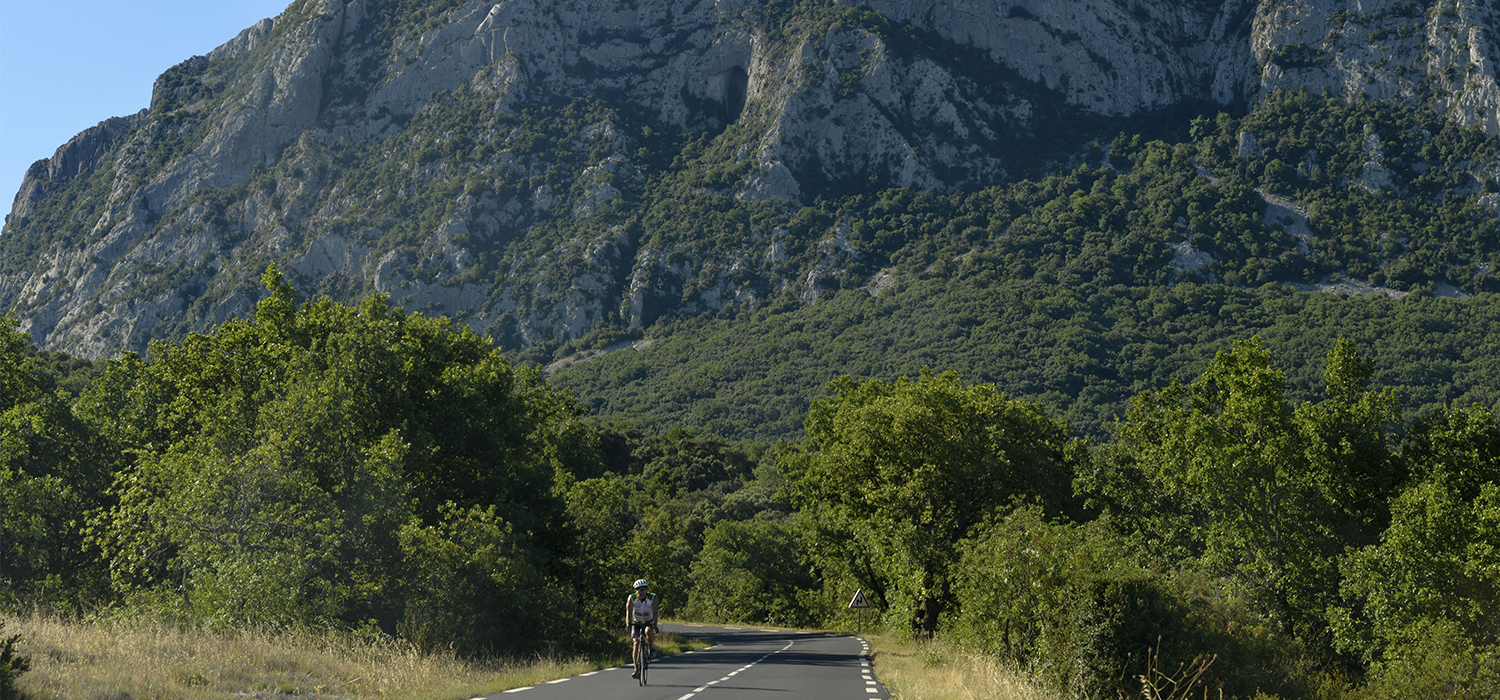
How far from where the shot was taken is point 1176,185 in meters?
168

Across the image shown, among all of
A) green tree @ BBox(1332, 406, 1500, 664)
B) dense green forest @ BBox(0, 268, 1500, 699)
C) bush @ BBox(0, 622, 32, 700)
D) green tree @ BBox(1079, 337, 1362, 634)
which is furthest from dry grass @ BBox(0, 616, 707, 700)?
green tree @ BBox(1079, 337, 1362, 634)

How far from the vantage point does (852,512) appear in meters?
36.3

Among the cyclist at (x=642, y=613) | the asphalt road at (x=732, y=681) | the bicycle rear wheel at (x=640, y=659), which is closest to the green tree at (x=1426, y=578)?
the asphalt road at (x=732, y=681)

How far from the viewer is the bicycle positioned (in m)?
17.2

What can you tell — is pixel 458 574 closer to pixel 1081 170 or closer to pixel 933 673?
pixel 933 673

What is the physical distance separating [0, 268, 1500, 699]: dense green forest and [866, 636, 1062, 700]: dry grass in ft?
2.30

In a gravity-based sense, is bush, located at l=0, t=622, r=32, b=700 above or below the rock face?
below

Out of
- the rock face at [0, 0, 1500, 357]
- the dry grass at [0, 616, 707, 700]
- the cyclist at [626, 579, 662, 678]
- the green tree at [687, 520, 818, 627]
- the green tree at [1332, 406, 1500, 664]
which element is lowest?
the green tree at [687, 520, 818, 627]

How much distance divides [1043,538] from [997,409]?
18148 millimetres

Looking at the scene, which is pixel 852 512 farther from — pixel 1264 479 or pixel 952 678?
pixel 952 678

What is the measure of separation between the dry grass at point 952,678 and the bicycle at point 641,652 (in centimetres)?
434

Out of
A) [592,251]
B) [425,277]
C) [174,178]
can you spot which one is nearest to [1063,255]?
[592,251]

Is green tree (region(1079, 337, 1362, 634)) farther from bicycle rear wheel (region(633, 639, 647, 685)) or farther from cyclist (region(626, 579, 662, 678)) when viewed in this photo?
bicycle rear wheel (region(633, 639, 647, 685))

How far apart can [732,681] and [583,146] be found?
580 feet
